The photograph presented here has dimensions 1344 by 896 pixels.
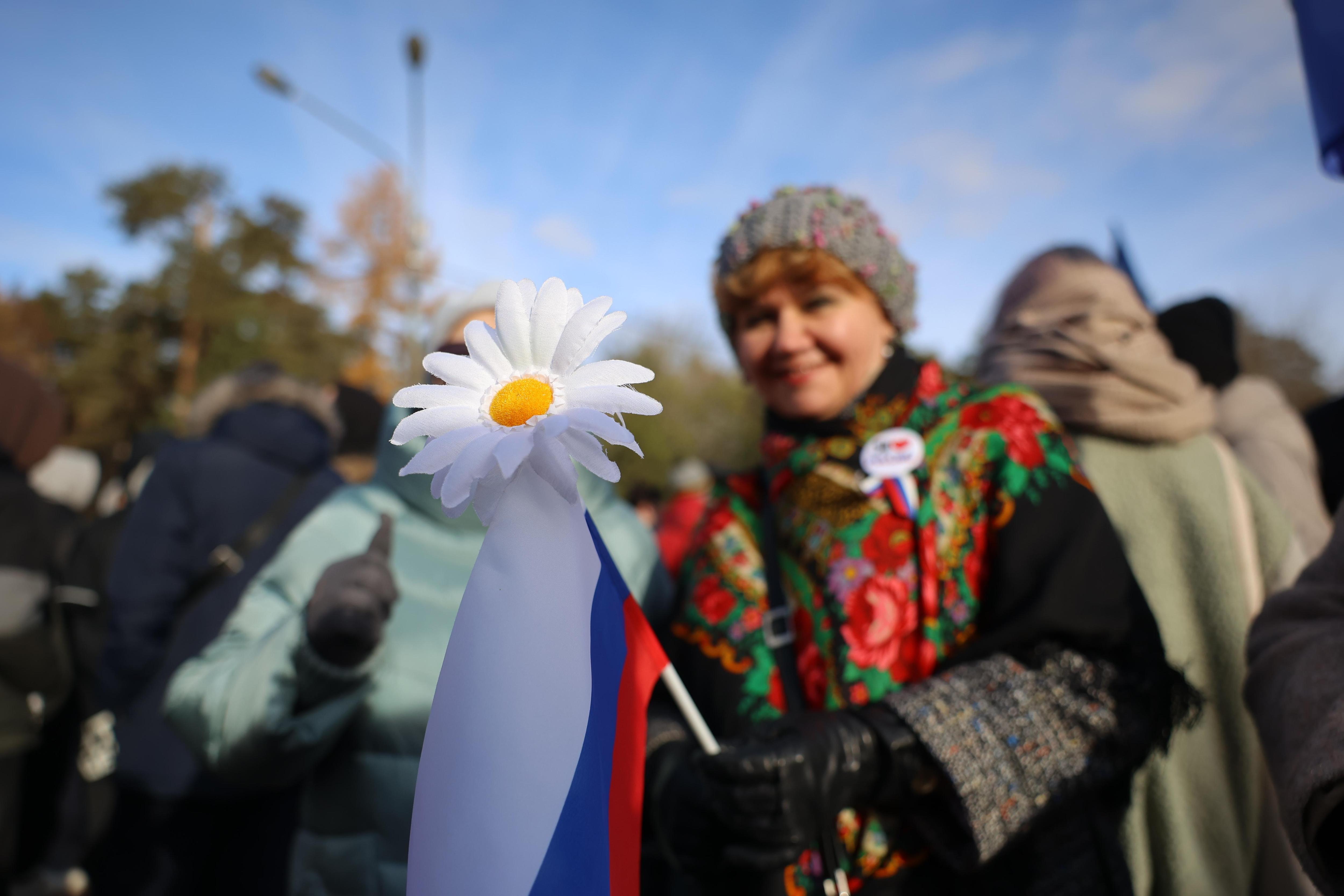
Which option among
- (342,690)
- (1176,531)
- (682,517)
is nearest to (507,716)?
(342,690)

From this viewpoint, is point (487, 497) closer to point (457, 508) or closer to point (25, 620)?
point (457, 508)

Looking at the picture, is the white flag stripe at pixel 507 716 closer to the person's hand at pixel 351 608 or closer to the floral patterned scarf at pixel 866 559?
the person's hand at pixel 351 608

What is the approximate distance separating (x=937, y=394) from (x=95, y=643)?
396 centimetres

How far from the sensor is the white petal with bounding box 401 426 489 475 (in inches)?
29.3

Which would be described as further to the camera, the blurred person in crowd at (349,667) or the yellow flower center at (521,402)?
the blurred person in crowd at (349,667)

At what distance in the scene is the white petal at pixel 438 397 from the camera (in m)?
0.77

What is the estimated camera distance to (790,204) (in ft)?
5.20

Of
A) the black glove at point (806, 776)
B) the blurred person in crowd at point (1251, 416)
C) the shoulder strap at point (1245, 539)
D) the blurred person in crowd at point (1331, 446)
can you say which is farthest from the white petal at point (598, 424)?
the blurred person in crowd at point (1331, 446)

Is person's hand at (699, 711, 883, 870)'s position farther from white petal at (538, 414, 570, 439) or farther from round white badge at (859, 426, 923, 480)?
white petal at (538, 414, 570, 439)

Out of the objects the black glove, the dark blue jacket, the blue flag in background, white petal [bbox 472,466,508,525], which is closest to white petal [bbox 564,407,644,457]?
white petal [bbox 472,466,508,525]

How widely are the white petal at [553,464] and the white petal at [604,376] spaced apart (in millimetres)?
67

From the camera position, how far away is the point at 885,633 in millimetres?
1376

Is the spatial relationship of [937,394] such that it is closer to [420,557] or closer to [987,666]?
[987,666]

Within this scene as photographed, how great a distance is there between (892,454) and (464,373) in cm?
95
